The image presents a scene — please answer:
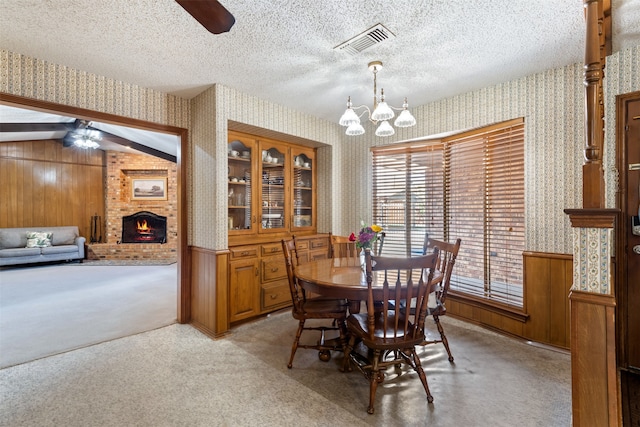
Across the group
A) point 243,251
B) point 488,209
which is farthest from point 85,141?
point 488,209

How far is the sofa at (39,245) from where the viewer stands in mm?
6297

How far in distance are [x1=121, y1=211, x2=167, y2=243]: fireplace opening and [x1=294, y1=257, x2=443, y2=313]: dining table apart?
263 inches

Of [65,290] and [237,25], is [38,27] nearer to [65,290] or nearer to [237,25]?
[237,25]

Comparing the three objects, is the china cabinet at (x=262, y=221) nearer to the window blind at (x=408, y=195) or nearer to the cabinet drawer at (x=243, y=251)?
the cabinet drawer at (x=243, y=251)

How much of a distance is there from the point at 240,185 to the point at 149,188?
228 inches

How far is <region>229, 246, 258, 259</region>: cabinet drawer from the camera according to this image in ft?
10.8

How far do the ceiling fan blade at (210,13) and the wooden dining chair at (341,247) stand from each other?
2.54m

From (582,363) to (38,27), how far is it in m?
3.84

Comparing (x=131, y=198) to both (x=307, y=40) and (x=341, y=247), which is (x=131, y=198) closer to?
(x=341, y=247)

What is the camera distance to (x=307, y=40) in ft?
7.39

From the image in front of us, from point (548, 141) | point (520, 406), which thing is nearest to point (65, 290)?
point (520, 406)

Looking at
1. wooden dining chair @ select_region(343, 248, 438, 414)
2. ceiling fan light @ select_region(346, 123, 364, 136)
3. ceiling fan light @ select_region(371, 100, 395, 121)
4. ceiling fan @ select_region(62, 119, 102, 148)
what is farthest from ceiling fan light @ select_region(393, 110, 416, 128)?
ceiling fan @ select_region(62, 119, 102, 148)

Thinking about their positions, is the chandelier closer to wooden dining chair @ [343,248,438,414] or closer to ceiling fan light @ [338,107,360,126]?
ceiling fan light @ [338,107,360,126]

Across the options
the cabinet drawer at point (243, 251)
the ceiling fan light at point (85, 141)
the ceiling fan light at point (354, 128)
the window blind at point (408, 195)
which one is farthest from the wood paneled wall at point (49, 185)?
the ceiling fan light at point (354, 128)
